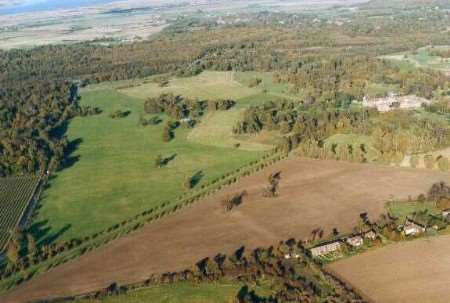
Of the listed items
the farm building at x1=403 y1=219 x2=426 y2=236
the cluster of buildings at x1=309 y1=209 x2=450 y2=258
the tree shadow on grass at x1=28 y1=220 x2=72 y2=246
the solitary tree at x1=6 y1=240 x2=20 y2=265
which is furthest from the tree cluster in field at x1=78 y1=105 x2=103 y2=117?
the farm building at x1=403 y1=219 x2=426 y2=236

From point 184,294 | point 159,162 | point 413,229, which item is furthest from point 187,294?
point 159,162

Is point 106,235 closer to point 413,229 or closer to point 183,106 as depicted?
point 413,229

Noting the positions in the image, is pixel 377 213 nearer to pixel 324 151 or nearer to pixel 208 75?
pixel 324 151

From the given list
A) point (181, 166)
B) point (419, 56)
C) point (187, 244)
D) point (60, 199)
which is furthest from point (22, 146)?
point (419, 56)

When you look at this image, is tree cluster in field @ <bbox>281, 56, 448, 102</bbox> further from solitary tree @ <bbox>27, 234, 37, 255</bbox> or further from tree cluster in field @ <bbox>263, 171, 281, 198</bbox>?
solitary tree @ <bbox>27, 234, 37, 255</bbox>

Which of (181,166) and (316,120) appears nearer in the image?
(181,166)

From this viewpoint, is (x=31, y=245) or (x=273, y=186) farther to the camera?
(x=273, y=186)
